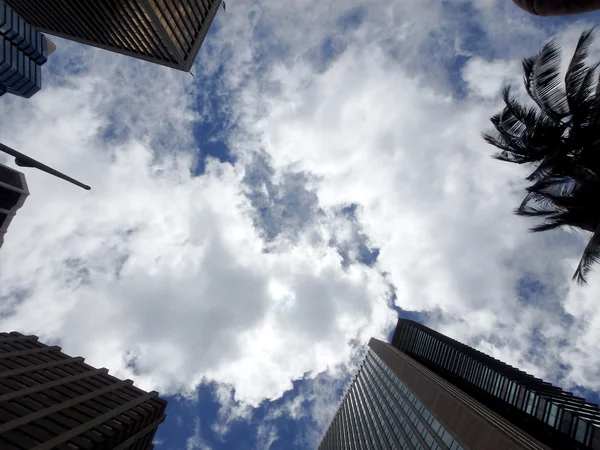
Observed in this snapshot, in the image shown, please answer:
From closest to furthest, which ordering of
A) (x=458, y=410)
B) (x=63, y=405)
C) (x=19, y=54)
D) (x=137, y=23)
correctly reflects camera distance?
(x=63, y=405) < (x=458, y=410) < (x=137, y=23) < (x=19, y=54)

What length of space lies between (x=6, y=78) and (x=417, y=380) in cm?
12813

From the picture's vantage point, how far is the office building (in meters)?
91.6

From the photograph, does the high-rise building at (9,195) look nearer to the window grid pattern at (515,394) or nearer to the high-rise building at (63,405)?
the high-rise building at (63,405)

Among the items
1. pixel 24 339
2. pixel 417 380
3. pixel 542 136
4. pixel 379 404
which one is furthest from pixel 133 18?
pixel 379 404

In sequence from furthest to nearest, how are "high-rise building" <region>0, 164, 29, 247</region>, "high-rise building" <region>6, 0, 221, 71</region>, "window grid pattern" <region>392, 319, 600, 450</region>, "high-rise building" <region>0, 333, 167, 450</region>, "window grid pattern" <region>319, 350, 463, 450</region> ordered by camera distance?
"high-rise building" <region>0, 164, 29, 247</region> → "high-rise building" <region>6, 0, 221, 71</region> → "window grid pattern" <region>392, 319, 600, 450</region> → "window grid pattern" <region>319, 350, 463, 450</region> → "high-rise building" <region>0, 333, 167, 450</region>

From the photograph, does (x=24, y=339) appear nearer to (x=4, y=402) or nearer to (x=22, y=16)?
(x=4, y=402)

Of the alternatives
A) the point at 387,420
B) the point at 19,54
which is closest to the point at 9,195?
the point at 19,54

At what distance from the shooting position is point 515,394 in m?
74.8

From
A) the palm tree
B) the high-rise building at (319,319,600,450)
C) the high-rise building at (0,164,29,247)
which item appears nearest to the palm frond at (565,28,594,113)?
the palm tree

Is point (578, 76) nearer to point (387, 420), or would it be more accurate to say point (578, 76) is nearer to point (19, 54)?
point (387, 420)

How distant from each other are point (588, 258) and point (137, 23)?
267 ft

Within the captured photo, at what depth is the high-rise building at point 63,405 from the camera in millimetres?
29834

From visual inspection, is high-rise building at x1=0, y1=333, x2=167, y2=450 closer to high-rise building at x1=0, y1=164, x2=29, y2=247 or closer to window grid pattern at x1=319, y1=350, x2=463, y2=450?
window grid pattern at x1=319, y1=350, x2=463, y2=450

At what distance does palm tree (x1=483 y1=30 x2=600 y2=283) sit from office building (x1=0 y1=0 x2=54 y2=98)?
11520 centimetres
